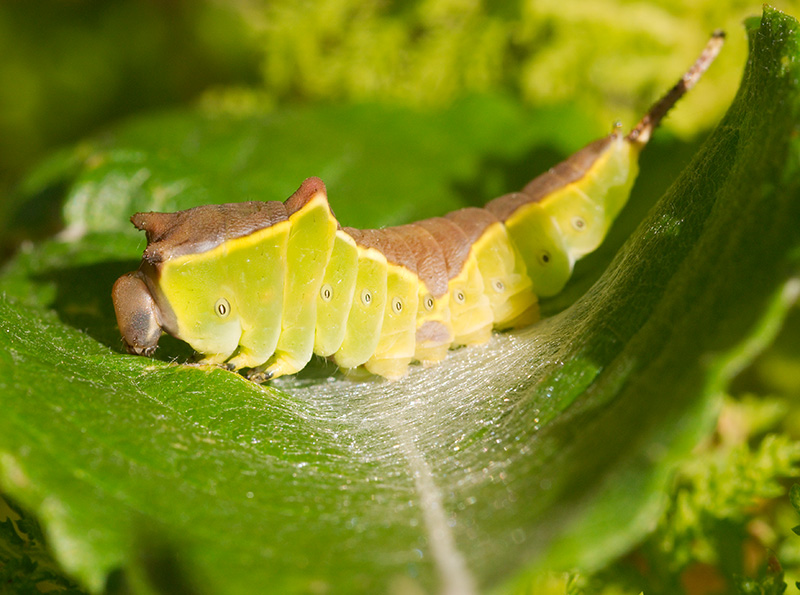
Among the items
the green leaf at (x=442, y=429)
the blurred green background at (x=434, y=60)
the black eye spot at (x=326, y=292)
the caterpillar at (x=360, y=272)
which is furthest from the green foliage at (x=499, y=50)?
the black eye spot at (x=326, y=292)

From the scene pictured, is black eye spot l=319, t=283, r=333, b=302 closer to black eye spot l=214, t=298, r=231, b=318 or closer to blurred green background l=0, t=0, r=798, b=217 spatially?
black eye spot l=214, t=298, r=231, b=318

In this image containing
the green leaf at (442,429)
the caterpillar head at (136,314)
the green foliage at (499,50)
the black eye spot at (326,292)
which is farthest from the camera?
the green foliage at (499,50)

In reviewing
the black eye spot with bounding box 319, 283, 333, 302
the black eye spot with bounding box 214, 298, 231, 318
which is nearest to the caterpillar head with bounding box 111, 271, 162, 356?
the black eye spot with bounding box 214, 298, 231, 318

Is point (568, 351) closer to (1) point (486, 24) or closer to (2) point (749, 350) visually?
(2) point (749, 350)

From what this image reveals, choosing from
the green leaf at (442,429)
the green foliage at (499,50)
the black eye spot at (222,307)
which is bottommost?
the green leaf at (442,429)

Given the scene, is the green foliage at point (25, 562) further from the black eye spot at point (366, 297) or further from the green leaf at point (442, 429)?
the black eye spot at point (366, 297)

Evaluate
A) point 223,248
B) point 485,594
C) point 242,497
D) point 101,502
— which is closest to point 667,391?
point 485,594

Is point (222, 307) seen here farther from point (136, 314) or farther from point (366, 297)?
point (366, 297)
